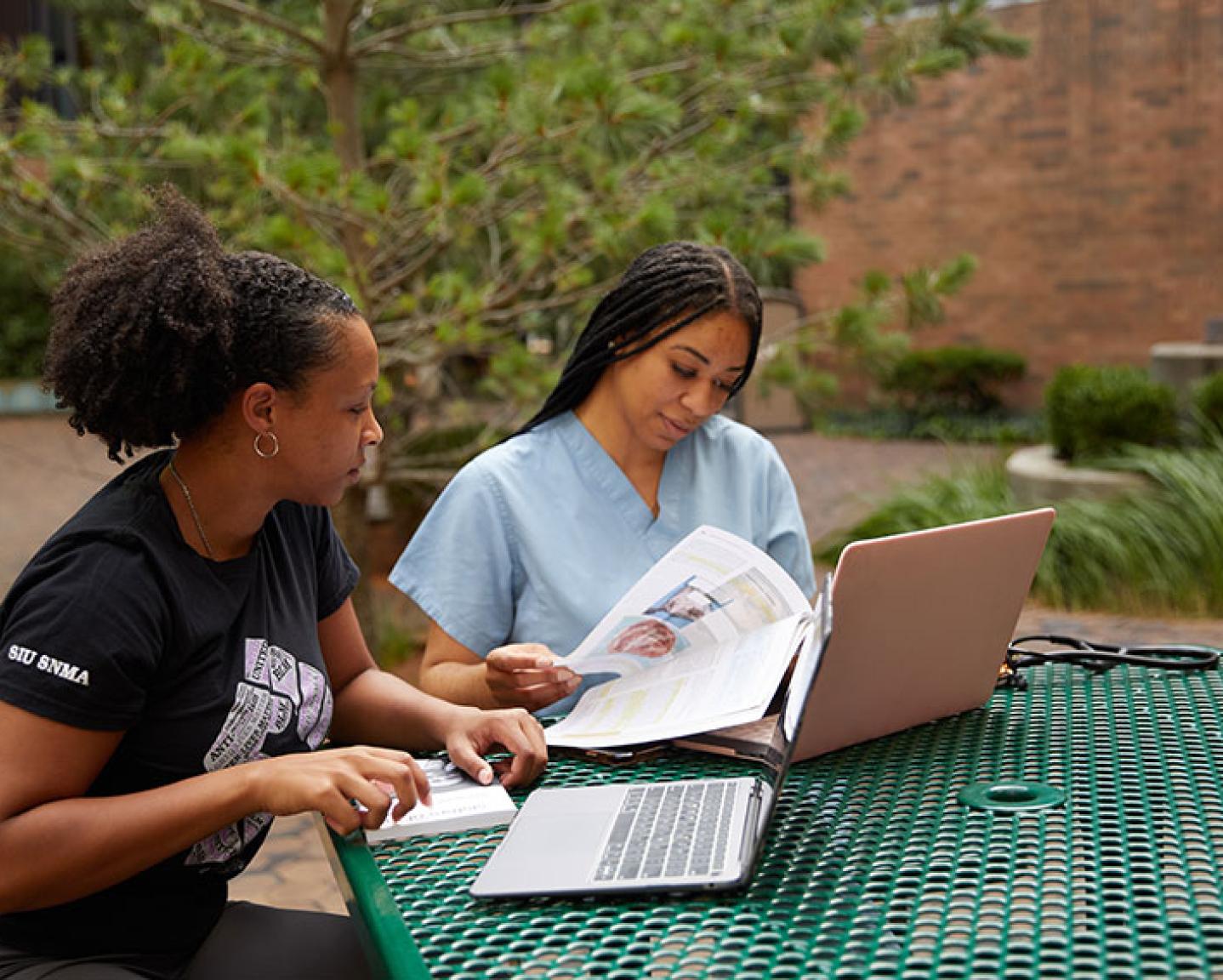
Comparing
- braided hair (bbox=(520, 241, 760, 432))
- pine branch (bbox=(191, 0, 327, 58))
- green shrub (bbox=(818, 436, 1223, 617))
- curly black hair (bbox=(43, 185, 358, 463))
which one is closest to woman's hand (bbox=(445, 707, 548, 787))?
curly black hair (bbox=(43, 185, 358, 463))

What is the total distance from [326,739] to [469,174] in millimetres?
2673

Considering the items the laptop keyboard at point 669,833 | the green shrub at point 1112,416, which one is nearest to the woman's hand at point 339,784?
the laptop keyboard at point 669,833

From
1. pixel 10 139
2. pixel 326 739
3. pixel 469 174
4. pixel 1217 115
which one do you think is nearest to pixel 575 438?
pixel 326 739

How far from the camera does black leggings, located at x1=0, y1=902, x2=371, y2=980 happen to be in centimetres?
168

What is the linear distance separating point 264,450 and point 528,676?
1.64 ft

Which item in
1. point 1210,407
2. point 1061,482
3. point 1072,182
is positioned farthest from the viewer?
point 1072,182

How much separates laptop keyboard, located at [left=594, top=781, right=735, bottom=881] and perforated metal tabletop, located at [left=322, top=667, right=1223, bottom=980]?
0.04m

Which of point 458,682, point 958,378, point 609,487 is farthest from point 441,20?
point 958,378

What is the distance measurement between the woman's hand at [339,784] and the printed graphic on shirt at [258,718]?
0.51ft

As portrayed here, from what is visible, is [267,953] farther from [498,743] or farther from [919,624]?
[919,624]

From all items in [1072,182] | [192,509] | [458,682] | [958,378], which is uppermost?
[1072,182]

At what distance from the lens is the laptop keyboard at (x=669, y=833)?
133 cm

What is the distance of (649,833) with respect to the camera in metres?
1.43

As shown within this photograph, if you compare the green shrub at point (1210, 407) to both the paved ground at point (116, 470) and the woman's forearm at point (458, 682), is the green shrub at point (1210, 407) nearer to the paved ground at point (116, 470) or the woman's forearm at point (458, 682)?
the paved ground at point (116, 470)
